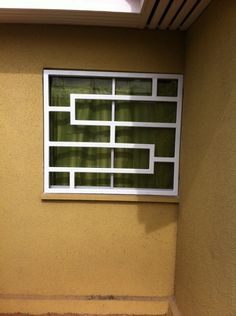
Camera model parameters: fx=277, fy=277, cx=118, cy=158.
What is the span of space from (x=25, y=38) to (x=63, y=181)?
1.56 m

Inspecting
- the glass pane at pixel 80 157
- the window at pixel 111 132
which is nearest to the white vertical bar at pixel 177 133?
the window at pixel 111 132

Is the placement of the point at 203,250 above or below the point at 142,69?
below

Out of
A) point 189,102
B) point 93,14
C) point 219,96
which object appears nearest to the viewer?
point 219,96

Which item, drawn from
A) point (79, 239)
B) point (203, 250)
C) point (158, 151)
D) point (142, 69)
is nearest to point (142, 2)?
point (142, 69)

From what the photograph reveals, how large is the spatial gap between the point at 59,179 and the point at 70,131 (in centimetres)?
56

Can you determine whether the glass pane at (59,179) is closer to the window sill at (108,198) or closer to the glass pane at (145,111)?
the window sill at (108,198)

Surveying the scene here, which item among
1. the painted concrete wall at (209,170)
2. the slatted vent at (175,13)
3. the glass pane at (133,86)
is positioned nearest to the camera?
the painted concrete wall at (209,170)

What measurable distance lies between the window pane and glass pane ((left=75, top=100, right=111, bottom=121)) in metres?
0.66

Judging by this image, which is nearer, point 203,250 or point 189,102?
point 203,250

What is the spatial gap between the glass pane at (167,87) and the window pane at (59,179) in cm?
137

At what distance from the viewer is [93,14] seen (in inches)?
101

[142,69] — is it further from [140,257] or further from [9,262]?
[9,262]

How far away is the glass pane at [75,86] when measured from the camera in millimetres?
2980

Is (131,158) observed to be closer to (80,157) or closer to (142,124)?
(142,124)
